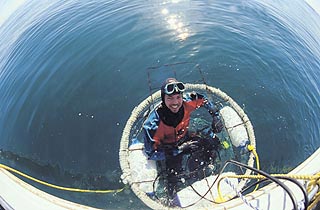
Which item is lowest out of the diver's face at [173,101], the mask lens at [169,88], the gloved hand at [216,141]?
the gloved hand at [216,141]

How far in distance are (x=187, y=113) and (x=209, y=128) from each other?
0.47 meters

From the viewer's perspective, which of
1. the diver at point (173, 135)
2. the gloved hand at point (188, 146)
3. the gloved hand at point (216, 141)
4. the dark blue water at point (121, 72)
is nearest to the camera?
the diver at point (173, 135)

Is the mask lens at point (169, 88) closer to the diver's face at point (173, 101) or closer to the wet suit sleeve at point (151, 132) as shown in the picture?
the diver's face at point (173, 101)

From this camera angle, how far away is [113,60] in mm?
6383

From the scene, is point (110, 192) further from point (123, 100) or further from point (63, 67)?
point (63, 67)

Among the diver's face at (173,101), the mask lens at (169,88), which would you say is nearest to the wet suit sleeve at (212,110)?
the diver's face at (173,101)

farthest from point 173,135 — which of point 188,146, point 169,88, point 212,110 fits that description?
point 169,88

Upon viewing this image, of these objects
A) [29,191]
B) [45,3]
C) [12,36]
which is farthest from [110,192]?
[45,3]

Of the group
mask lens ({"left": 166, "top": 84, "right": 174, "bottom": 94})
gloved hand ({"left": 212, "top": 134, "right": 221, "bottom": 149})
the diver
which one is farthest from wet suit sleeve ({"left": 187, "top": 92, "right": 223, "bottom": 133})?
mask lens ({"left": 166, "top": 84, "right": 174, "bottom": 94})

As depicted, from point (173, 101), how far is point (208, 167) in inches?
49.1

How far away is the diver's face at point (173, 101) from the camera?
3.85 m

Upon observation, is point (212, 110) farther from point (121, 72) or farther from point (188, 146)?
point (121, 72)

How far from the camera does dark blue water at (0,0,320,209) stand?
497 cm

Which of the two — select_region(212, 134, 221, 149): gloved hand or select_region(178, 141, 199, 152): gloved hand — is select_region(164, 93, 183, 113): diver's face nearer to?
select_region(178, 141, 199, 152): gloved hand
